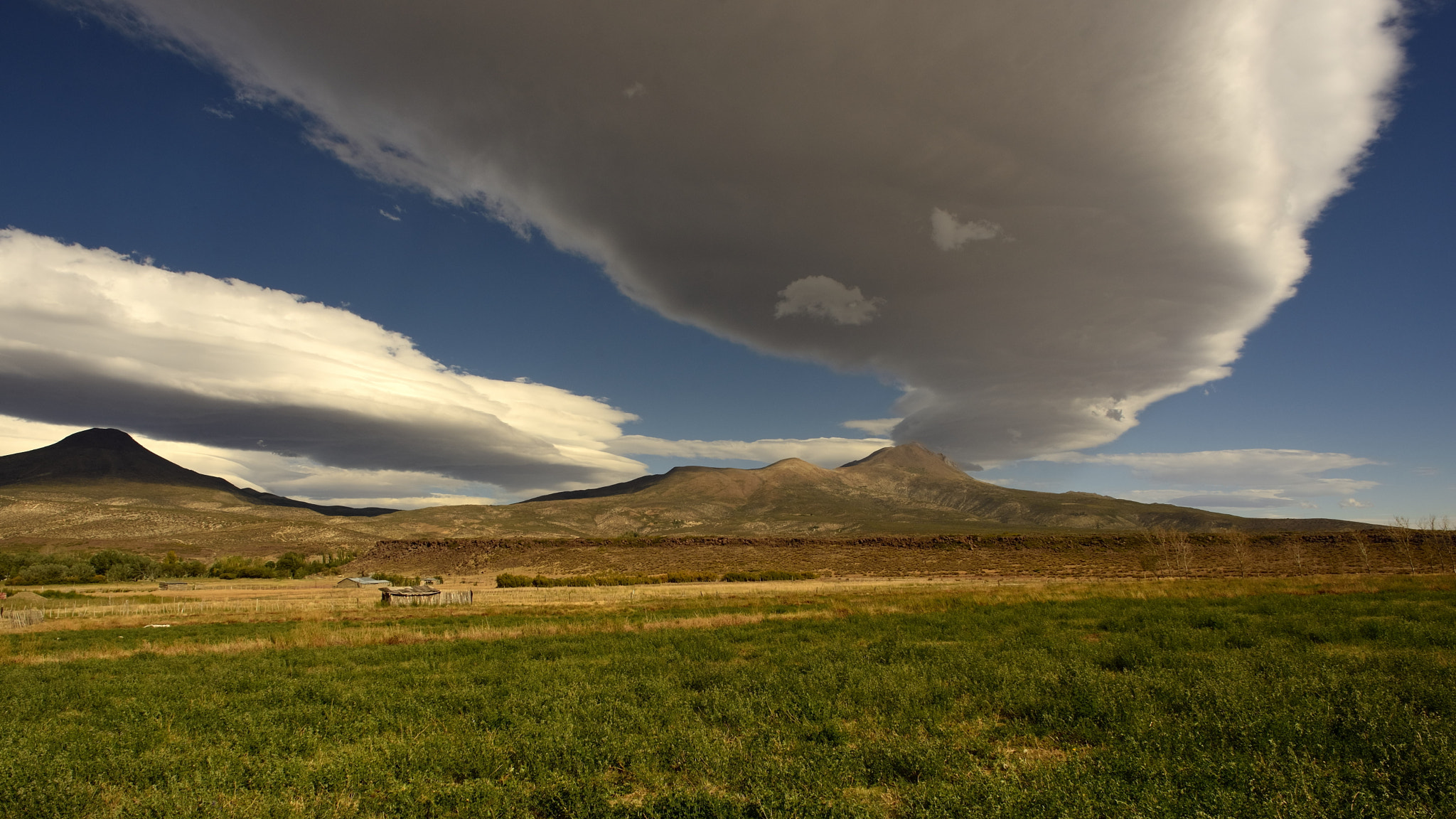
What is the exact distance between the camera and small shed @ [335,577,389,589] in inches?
3000

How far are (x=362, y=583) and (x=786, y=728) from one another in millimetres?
87476

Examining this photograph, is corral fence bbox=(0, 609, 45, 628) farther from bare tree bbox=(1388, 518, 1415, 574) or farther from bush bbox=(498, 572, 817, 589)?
bare tree bbox=(1388, 518, 1415, 574)

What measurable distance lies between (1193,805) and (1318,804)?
1304 millimetres

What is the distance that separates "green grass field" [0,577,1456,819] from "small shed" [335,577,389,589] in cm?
6396

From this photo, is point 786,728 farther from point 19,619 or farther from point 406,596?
point 19,619

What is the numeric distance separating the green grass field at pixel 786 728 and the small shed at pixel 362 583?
63965mm

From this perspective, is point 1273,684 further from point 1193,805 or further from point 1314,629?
point 1314,629

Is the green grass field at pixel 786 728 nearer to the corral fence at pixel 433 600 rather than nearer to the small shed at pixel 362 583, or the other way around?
the corral fence at pixel 433 600

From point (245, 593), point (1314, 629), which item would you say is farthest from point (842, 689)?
point (245, 593)

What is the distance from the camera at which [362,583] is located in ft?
260

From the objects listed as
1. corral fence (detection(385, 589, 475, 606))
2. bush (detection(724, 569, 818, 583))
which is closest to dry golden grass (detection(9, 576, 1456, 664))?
corral fence (detection(385, 589, 475, 606))

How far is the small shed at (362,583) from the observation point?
7619 centimetres

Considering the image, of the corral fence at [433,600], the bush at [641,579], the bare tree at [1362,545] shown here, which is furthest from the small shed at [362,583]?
the bare tree at [1362,545]

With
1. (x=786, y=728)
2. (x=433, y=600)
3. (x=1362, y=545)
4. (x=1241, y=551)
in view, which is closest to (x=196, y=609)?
(x=433, y=600)
